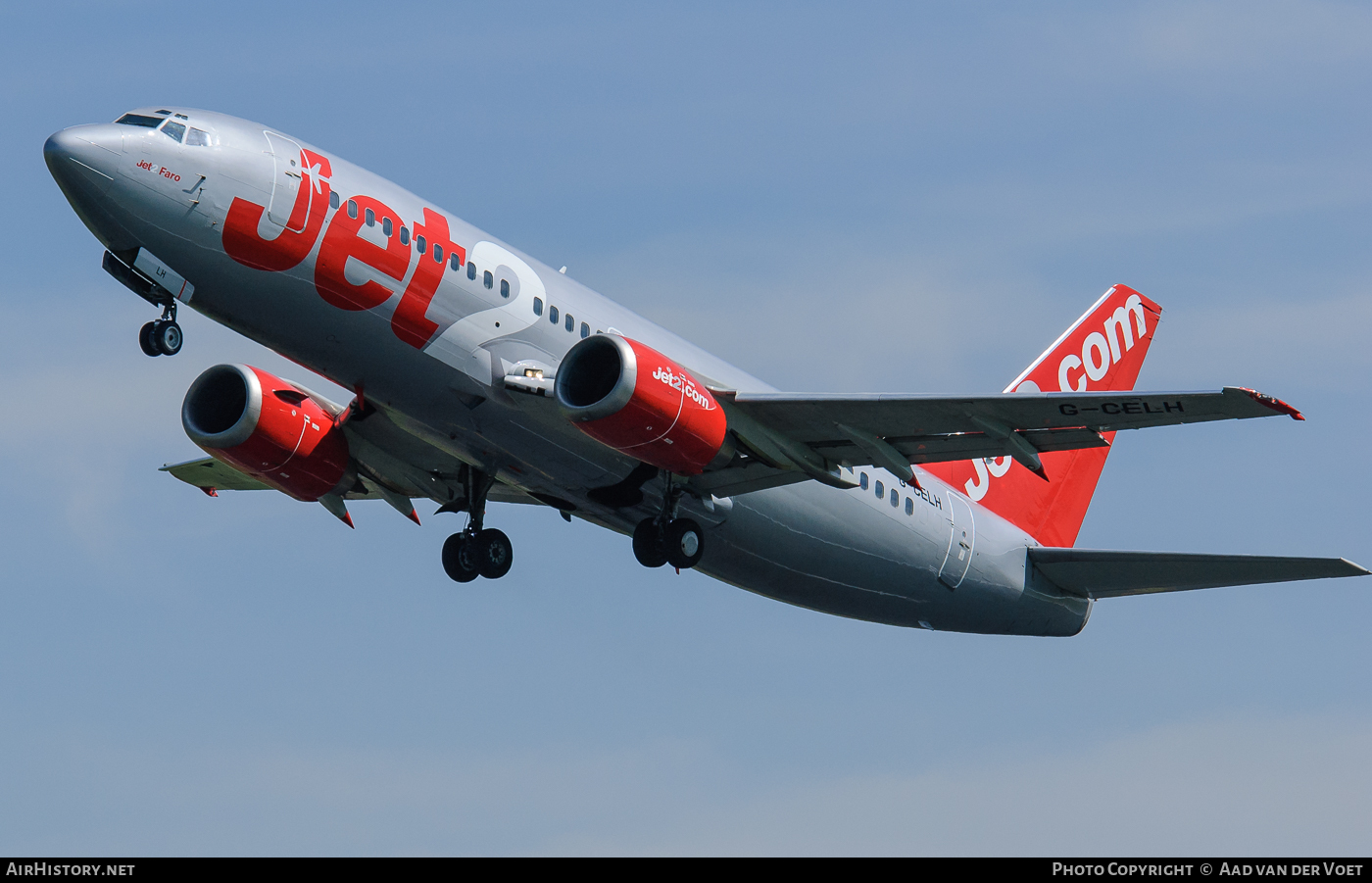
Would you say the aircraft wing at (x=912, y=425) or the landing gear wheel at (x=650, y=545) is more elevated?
the aircraft wing at (x=912, y=425)

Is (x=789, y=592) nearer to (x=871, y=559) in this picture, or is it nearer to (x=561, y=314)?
(x=871, y=559)

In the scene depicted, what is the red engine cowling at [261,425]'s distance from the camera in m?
30.3

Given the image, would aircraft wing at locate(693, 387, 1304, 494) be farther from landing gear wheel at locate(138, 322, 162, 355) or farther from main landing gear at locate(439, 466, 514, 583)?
landing gear wheel at locate(138, 322, 162, 355)

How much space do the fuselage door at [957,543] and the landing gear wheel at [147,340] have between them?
52.3 feet

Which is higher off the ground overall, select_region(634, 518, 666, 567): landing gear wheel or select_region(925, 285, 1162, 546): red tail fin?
select_region(925, 285, 1162, 546): red tail fin

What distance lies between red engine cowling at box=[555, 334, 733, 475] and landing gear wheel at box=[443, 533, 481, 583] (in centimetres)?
613

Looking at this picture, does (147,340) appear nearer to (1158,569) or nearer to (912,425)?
(912,425)

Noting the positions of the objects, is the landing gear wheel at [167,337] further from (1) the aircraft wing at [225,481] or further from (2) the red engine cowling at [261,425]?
(1) the aircraft wing at [225,481]

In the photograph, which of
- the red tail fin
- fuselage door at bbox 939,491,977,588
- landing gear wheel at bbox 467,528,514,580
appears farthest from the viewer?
the red tail fin

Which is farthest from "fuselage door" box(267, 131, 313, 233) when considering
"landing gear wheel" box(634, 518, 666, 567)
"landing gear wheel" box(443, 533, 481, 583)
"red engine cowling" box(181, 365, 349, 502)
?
"landing gear wheel" box(443, 533, 481, 583)

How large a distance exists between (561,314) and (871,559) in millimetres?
8324

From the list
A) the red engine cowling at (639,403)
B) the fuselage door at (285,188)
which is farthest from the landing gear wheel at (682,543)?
the fuselage door at (285,188)

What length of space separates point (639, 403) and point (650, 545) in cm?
400

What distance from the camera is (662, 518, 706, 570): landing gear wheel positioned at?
30.0 m
